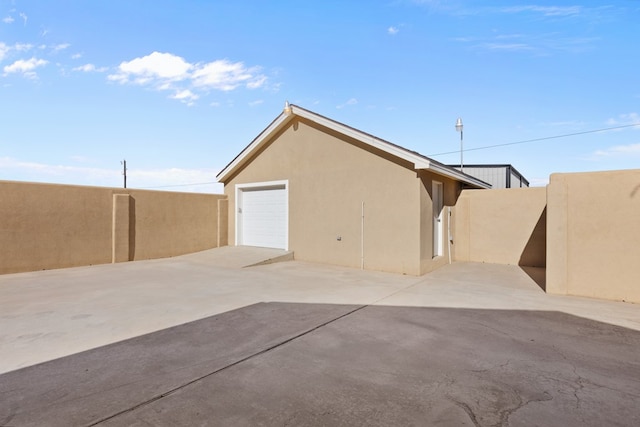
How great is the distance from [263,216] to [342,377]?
1006cm

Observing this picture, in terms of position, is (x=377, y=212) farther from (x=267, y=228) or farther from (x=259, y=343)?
(x=259, y=343)

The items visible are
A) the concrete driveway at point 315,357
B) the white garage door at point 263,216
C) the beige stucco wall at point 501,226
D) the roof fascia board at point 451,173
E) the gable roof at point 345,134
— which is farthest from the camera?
the white garage door at point 263,216

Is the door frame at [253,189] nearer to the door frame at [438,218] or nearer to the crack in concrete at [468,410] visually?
the door frame at [438,218]

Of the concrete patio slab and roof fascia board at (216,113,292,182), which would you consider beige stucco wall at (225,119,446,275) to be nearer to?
roof fascia board at (216,113,292,182)

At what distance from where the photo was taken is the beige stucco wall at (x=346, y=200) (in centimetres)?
890

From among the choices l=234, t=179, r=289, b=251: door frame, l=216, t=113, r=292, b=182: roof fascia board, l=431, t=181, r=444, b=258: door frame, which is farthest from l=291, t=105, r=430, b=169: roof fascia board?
l=234, t=179, r=289, b=251: door frame

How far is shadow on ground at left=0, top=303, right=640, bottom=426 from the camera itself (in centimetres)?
254

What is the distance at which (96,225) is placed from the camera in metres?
10.4

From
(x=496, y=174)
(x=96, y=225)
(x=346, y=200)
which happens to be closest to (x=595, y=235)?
(x=346, y=200)

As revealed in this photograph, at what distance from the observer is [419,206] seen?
8664mm

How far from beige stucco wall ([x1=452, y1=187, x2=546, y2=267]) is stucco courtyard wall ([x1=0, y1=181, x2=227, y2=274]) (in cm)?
969

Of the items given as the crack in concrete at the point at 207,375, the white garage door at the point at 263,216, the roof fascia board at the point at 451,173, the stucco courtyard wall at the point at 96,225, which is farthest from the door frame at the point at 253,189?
the crack in concrete at the point at 207,375

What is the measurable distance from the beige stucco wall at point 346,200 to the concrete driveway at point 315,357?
2307 millimetres

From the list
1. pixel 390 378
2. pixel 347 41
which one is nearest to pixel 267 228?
pixel 347 41
